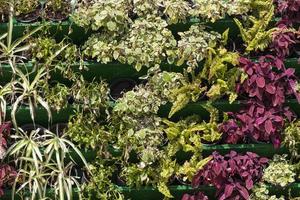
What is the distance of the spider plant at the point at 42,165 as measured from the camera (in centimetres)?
409

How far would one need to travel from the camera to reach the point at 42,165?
13.6 ft

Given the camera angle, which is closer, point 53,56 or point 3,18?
point 53,56

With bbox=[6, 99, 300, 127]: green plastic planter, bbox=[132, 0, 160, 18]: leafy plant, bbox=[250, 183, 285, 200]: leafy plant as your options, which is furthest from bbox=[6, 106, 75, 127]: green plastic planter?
bbox=[250, 183, 285, 200]: leafy plant

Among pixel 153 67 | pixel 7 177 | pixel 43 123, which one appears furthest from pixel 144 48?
pixel 7 177

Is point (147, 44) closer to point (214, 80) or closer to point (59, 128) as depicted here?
point (214, 80)

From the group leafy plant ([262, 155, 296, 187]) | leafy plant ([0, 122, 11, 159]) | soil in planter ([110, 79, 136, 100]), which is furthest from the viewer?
soil in planter ([110, 79, 136, 100])

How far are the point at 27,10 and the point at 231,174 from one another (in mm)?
1679

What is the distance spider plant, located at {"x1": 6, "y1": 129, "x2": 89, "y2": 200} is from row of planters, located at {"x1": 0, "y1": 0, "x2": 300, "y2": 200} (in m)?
0.02

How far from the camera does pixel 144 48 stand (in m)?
4.32

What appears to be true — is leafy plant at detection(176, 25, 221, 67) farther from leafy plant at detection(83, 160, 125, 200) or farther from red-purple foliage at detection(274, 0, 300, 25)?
leafy plant at detection(83, 160, 125, 200)

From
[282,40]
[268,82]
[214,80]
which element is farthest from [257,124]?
[282,40]

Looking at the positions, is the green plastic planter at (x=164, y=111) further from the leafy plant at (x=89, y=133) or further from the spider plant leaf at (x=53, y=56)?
the spider plant leaf at (x=53, y=56)

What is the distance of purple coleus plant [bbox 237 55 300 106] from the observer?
14.1 ft

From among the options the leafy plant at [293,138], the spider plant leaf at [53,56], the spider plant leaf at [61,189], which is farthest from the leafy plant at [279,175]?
the spider plant leaf at [53,56]
